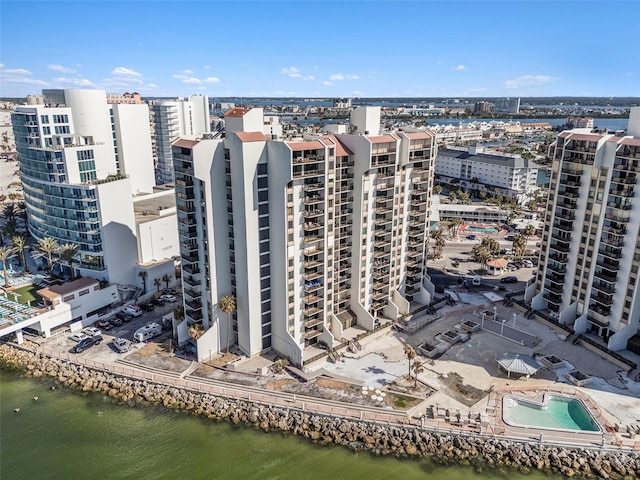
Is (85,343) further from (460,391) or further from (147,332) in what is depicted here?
(460,391)

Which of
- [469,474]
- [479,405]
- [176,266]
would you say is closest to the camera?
[469,474]

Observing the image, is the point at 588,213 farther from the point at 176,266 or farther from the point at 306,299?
the point at 176,266

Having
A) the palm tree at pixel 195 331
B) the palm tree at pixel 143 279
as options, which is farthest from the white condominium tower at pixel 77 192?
the palm tree at pixel 195 331

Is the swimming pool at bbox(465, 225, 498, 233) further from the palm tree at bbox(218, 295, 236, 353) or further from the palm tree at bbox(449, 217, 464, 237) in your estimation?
the palm tree at bbox(218, 295, 236, 353)

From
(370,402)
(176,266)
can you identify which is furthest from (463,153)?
(370,402)

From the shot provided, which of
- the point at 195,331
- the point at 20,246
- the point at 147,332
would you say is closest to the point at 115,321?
the point at 147,332
